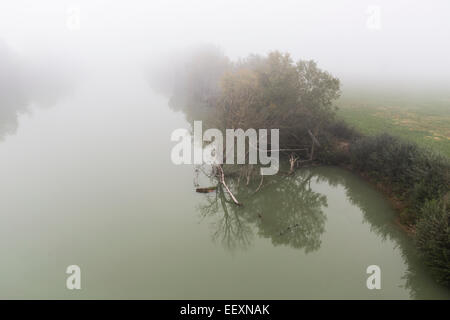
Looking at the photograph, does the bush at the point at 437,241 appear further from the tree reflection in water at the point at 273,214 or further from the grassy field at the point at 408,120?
the grassy field at the point at 408,120

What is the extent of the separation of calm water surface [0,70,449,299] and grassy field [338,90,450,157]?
844cm

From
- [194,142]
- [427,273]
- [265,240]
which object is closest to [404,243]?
[427,273]

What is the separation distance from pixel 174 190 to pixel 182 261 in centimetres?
612

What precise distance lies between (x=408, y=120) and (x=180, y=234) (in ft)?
94.1

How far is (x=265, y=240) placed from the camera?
11.9m

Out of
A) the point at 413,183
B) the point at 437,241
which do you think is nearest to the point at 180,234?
the point at 437,241

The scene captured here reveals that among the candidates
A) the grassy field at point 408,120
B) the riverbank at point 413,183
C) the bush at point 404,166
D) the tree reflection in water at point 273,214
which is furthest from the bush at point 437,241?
the grassy field at point 408,120

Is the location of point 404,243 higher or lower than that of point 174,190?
lower

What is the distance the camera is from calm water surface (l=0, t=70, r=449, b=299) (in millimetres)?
9312

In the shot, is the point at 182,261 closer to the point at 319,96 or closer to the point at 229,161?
the point at 229,161

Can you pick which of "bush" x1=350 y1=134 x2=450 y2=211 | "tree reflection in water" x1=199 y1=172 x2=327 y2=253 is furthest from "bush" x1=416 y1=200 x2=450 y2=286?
"tree reflection in water" x1=199 y1=172 x2=327 y2=253

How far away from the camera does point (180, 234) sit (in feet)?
39.8

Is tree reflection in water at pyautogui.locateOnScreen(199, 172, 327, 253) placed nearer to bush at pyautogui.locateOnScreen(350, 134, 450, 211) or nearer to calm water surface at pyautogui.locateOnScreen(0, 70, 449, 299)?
calm water surface at pyautogui.locateOnScreen(0, 70, 449, 299)
